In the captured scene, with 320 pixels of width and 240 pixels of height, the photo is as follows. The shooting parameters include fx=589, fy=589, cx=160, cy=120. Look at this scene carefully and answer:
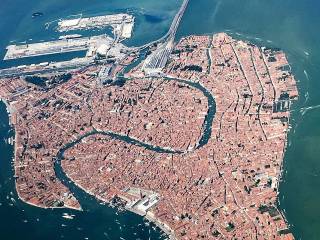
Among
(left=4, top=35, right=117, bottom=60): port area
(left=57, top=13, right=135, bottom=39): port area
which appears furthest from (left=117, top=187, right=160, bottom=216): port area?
(left=57, top=13, right=135, bottom=39): port area

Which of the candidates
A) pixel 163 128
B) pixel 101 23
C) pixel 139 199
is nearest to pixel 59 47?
pixel 101 23

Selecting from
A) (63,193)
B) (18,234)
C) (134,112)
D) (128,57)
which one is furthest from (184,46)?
(18,234)

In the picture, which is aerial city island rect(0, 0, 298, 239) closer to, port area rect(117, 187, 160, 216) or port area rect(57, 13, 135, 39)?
port area rect(117, 187, 160, 216)

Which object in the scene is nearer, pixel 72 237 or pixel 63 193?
pixel 72 237

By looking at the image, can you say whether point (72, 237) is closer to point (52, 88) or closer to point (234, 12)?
point (52, 88)

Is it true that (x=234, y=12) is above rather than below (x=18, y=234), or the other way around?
above

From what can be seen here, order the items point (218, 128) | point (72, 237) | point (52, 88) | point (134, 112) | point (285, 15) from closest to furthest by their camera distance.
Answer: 1. point (72, 237)
2. point (218, 128)
3. point (134, 112)
4. point (52, 88)
5. point (285, 15)

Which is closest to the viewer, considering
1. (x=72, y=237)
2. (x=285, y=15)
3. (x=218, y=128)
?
(x=72, y=237)
